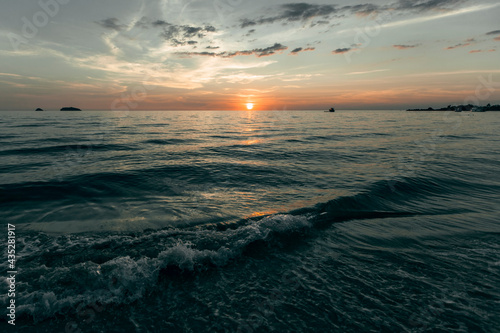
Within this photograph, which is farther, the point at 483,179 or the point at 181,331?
the point at 483,179

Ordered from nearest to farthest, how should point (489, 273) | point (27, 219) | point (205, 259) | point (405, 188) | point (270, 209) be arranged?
point (489, 273), point (205, 259), point (27, 219), point (270, 209), point (405, 188)

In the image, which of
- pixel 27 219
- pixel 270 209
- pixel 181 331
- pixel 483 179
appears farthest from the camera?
pixel 483 179

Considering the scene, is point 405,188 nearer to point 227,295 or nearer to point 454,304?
point 454,304

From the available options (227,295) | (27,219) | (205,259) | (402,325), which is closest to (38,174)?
(27,219)

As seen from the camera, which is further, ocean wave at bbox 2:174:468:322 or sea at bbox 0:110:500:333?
ocean wave at bbox 2:174:468:322

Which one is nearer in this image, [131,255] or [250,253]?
[131,255]

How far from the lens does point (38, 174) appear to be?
14562mm

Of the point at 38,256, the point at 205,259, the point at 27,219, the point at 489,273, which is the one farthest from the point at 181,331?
the point at 27,219

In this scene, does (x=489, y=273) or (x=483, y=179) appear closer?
(x=489, y=273)

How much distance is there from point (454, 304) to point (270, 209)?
6051mm

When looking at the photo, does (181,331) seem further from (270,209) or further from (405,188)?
(405,188)

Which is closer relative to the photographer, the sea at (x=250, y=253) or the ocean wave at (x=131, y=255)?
the sea at (x=250, y=253)

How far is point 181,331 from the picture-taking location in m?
3.97

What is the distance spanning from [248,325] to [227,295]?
851 millimetres
